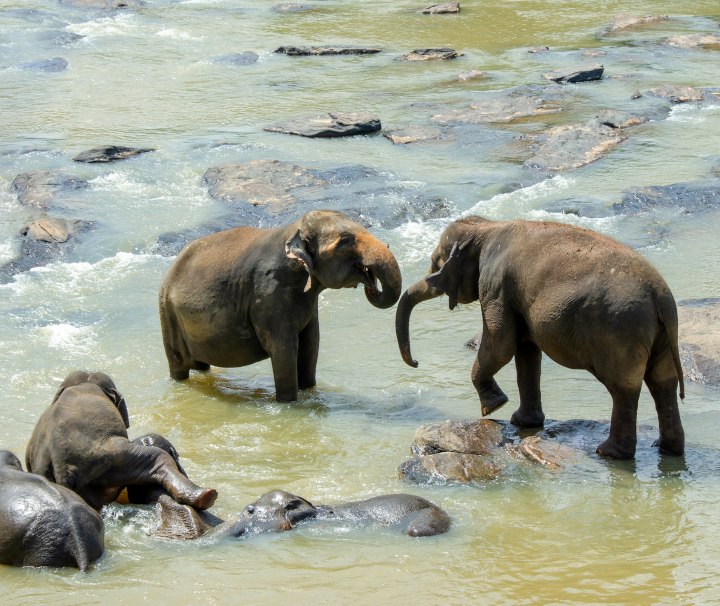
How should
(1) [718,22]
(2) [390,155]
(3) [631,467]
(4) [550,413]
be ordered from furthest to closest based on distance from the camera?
(1) [718,22], (2) [390,155], (4) [550,413], (3) [631,467]

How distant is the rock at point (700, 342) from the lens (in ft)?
31.9

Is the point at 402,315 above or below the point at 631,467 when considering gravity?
above

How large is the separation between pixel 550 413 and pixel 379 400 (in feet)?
4.43

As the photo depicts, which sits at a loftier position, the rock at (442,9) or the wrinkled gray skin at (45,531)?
the rock at (442,9)

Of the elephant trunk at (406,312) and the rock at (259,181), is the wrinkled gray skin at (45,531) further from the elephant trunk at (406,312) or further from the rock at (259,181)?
the rock at (259,181)

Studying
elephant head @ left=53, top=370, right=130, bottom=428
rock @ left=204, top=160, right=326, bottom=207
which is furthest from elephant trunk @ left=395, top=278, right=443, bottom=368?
rock @ left=204, top=160, right=326, bottom=207

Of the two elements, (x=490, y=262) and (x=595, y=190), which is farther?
(x=595, y=190)

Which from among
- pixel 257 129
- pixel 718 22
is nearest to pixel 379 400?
pixel 257 129

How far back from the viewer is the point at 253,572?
6734 millimetres

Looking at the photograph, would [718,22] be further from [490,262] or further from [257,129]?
[490,262]

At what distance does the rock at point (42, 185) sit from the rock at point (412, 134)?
166 inches

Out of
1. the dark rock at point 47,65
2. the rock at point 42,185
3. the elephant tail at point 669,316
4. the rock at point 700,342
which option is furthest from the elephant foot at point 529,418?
the dark rock at point 47,65

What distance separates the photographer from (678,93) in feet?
63.3

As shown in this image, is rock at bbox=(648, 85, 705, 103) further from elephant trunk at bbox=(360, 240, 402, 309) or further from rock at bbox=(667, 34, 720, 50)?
elephant trunk at bbox=(360, 240, 402, 309)
